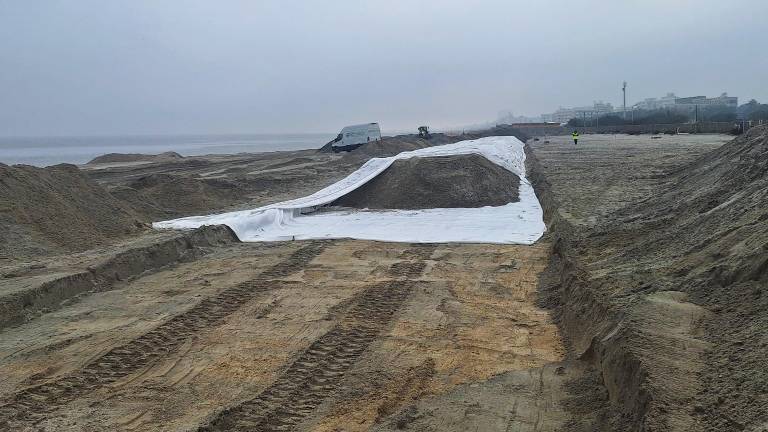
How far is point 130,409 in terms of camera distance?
4391 millimetres

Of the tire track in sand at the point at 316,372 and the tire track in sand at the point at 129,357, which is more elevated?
the tire track in sand at the point at 129,357

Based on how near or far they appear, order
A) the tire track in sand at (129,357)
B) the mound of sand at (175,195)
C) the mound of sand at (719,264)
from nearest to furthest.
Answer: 1. the mound of sand at (719,264)
2. the tire track in sand at (129,357)
3. the mound of sand at (175,195)

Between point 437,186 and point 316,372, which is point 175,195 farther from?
point 316,372

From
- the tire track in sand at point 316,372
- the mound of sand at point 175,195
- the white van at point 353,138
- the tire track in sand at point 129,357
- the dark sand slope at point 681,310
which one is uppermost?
the white van at point 353,138

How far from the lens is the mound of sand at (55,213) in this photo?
9805 mm

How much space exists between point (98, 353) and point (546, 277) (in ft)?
19.0

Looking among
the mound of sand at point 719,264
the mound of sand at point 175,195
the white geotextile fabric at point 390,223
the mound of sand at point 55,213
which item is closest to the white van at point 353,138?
the mound of sand at point 175,195

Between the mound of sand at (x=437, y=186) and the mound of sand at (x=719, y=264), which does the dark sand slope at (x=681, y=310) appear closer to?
the mound of sand at (x=719, y=264)

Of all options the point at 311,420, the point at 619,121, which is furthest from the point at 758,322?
the point at 619,121

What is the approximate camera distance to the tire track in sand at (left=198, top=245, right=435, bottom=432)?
4.11m

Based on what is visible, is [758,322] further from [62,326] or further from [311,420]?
[62,326]

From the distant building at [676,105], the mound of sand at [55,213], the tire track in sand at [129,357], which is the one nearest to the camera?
the tire track in sand at [129,357]

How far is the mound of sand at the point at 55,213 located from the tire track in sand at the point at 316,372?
6179 millimetres

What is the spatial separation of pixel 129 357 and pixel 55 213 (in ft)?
22.5
